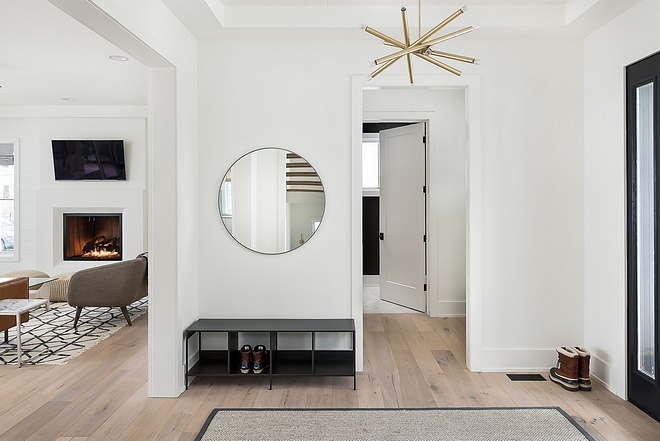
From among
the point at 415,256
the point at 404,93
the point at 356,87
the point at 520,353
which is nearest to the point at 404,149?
the point at 404,93

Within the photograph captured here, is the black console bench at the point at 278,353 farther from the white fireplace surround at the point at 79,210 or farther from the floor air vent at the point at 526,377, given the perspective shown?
the white fireplace surround at the point at 79,210

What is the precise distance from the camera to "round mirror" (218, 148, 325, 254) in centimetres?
341

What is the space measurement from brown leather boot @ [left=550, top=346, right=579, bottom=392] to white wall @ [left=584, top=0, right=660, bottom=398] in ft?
0.80

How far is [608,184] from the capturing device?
10.2 ft

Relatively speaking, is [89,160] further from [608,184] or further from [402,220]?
[608,184]

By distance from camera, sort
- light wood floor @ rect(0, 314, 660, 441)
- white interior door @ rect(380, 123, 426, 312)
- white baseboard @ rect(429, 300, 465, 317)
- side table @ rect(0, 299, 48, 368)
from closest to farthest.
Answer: light wood floor @ rect(0, 314, 660, 441), side table @ rect(0, 299, 48, 368), white baseboard @ rect(429, 300, 465, 317), white interior door @ rect(380, 123, 426, 312)

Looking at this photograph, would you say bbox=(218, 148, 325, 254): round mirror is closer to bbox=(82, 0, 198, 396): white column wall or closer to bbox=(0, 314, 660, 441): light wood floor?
bbox=(82, 0, 198, 396): white column wall

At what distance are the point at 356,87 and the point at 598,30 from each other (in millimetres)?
1775

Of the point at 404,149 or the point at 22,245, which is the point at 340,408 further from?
the point at 22,245

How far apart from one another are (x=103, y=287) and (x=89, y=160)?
260cm

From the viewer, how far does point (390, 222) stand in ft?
19.0

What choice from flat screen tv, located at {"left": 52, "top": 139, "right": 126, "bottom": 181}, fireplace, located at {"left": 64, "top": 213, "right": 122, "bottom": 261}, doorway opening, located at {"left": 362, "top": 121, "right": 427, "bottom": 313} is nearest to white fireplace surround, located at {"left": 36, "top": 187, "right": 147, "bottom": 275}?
fireplace, located at {"left": 64, "top": 213, "right": 122, "bottom": 261}

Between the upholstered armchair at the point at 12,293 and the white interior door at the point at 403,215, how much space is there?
4.04 metres

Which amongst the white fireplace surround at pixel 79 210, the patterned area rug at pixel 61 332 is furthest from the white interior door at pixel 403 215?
the white fireplace surround at pixel 79 210
